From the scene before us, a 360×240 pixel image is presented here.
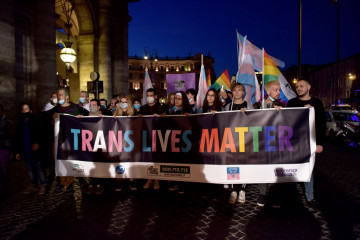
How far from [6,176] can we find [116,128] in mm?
2429

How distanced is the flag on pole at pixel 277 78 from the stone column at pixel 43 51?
358 inches

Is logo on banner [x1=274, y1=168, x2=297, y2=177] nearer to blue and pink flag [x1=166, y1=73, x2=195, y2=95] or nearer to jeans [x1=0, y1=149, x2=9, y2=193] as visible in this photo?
jeans [x1=0, y1=149, x2=9, y2=193]

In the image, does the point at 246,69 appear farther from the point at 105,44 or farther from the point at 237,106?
the point at 105,44

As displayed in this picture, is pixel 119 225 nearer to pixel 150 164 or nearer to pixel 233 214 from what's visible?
pixel 150 164

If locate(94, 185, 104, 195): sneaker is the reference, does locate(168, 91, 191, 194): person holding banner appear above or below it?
above

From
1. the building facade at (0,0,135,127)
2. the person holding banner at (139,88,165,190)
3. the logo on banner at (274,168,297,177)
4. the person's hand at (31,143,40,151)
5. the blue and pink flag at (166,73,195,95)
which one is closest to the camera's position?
the logo on banner at (274,168,297,177)

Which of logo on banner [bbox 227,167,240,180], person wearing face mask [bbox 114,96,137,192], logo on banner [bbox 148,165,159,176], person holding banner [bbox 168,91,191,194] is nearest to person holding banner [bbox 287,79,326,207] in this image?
Result: logo on banner [bbox 227,167,240,180]

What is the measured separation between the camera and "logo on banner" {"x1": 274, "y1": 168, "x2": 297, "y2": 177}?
4.62 m

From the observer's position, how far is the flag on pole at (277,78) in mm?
6191

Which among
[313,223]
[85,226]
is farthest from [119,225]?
[313,223]

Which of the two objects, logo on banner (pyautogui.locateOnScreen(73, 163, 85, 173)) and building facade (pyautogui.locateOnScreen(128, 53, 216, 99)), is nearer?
logo on banner (pyautogui.locateOnScreen(73, 163, 85, 173))

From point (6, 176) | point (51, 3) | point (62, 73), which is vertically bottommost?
point (6, 176)

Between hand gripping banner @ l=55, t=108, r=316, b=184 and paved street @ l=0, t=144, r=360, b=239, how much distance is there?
504 millimetres

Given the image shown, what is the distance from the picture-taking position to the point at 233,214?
4.54 m
